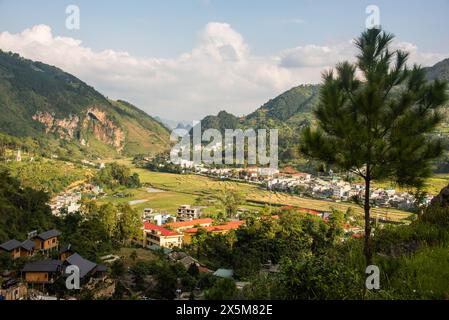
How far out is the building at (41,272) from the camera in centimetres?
1295

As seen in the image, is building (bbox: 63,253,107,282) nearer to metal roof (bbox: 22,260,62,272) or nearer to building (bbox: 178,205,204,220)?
metal roof (bbox: 22,260,62,272)

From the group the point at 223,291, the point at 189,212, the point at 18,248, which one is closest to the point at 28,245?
the point at 18,248

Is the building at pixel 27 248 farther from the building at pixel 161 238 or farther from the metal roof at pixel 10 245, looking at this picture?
the building at pixel 161 238

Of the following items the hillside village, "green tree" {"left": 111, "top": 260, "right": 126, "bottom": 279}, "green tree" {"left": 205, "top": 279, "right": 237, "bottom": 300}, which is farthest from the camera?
the hillside village

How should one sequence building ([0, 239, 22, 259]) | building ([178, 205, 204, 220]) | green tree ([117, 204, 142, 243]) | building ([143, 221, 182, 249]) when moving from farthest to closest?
building ([178, 205, 204, 220]) → building ([143, 221, 182, 249]) → green tree ([117, 204, 142, 243]) → building ([0, 239, 22, 259])

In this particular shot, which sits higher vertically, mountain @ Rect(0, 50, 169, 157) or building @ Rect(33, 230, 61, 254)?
mountain @ Rect(0, 50, 169, 157)

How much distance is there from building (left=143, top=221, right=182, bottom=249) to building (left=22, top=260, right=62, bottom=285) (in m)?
9.64

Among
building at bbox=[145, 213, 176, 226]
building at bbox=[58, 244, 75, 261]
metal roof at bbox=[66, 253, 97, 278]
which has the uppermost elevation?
metal roof at bbox=[66, 253, 97, 278]

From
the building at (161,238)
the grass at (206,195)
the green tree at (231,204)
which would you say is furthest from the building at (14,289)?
the grass at (206,195)

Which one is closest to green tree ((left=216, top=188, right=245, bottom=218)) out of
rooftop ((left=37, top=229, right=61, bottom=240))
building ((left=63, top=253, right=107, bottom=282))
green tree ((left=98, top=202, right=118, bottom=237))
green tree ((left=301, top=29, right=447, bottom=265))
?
green tree ((left=98, top=202, right=118, bottom=237))

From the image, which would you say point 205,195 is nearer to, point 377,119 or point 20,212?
point 20,212

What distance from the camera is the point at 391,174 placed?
181 inches

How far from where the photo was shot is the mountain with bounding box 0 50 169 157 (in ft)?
275
